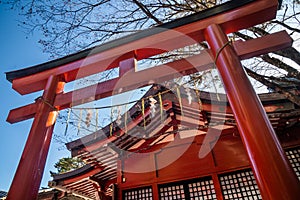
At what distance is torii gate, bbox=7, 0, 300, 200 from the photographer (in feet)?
5.47

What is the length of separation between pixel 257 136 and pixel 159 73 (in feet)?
5.73

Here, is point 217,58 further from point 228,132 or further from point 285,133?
point 285,133

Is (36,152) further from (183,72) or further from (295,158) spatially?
(295,158)

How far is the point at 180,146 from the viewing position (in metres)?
5.74

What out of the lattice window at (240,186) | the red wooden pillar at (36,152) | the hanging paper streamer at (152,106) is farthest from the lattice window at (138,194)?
the red wooden pillar at (36,152)

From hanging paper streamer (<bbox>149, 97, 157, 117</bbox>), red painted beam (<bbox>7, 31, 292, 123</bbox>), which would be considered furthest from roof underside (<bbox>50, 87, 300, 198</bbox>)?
red painted beam (<bbox>7, 31, 292, 123</bbox>)

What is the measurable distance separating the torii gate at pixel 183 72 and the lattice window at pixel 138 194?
11.6ft

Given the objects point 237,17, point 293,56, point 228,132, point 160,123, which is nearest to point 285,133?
point 228,132

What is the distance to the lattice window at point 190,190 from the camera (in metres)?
5.04

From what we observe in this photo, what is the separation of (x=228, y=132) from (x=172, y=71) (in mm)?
3339

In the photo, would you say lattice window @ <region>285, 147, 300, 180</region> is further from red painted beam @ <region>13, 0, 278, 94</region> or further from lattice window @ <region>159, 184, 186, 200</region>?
red painted beam @ <region>13, 0, 278, 94</region>

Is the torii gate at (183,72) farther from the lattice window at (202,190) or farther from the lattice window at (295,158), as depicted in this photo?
the lattice window at (295,158)

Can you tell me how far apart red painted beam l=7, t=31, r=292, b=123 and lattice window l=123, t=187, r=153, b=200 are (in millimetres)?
3532

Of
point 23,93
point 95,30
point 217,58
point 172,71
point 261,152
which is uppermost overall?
point 95,30
